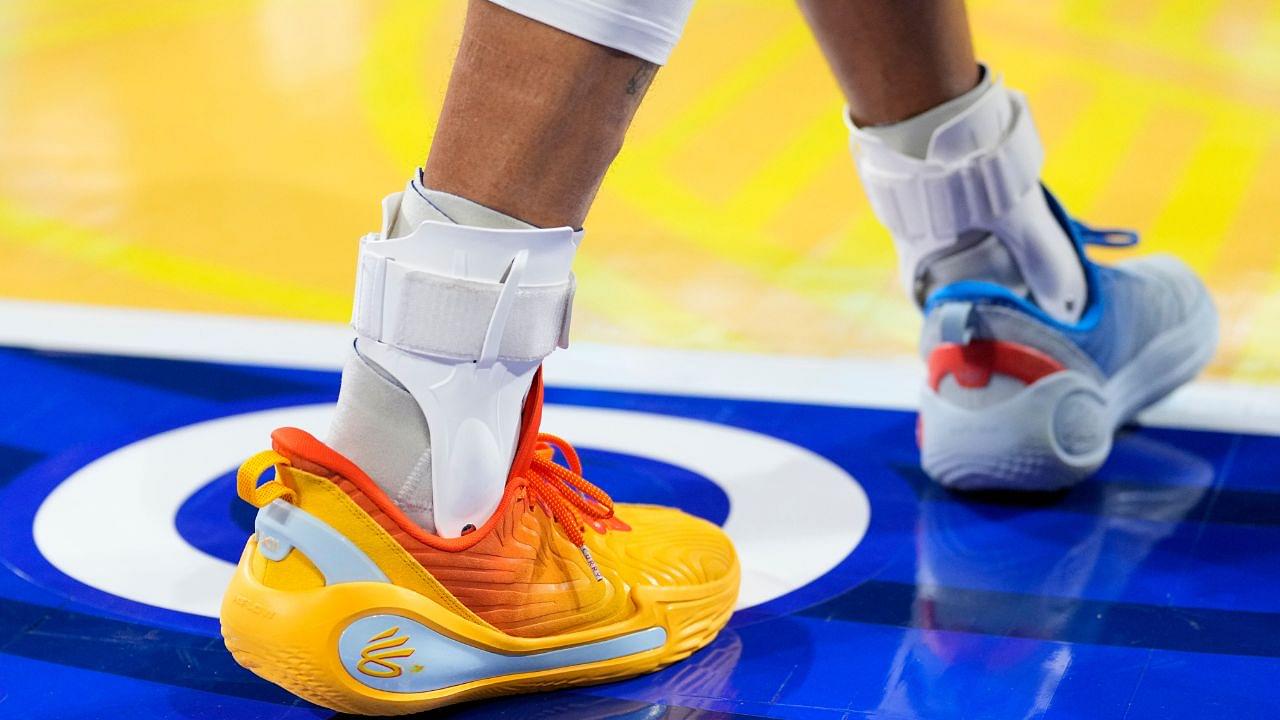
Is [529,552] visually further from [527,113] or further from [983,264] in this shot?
[983,264]

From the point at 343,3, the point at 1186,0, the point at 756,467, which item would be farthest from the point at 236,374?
the point at 1186,0

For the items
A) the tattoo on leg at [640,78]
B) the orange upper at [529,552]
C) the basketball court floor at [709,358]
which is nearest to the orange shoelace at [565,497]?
the orange upper at [529,552]

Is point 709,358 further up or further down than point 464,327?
further down

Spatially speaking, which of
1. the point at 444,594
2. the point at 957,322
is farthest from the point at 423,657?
the point at 957,322

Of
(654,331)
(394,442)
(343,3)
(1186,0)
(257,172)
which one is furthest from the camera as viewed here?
(343,3)

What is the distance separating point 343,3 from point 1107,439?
9.50 feet

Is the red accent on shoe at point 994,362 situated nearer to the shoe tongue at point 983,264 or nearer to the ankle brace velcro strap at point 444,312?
the shoe tongue at point 983,264

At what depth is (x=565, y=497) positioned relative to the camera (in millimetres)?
1209

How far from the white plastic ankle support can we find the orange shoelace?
0.06 meters

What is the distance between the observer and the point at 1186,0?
3.53 m

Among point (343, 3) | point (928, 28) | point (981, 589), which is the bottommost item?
point (343, 3)

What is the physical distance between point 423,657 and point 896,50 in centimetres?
78

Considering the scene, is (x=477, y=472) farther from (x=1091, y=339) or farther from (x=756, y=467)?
(x=1091, y=339)

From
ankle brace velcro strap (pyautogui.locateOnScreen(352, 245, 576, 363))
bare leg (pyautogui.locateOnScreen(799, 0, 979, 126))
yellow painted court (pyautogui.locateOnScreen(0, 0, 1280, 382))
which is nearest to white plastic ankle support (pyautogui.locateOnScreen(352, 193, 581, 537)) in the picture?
ankle brace velcro strap (pyautogui.locateOnScreen(352, 245, 576, 363))
